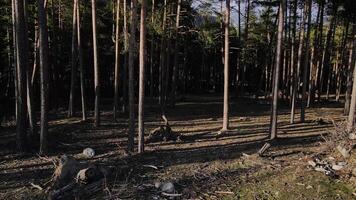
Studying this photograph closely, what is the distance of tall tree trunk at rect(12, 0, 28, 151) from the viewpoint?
15102 millimetres

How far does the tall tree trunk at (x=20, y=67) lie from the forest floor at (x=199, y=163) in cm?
81

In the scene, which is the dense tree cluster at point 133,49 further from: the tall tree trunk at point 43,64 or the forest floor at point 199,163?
the forest floor at point 199,163

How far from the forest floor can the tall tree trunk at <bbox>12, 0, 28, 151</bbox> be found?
813 mm

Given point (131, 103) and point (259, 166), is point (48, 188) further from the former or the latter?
point (259, 166)

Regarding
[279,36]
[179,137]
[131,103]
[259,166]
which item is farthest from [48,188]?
[279,36]

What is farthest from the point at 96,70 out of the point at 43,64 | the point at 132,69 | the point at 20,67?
the point at 132,69

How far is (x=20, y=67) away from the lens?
15.5 metres

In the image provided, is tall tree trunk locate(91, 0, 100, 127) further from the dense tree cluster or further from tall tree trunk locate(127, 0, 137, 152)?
tall tree trunk locate(127, 0, 137, 152)

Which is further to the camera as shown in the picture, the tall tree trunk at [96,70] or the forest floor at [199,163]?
the tall tree trunk at [96,70]

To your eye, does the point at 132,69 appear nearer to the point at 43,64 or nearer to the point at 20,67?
the point at 43,64

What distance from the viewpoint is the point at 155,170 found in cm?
1323

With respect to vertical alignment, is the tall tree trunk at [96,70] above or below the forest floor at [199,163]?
above

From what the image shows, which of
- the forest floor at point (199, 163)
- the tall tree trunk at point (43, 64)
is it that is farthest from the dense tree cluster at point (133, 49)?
the forest floor at point (199, 163)

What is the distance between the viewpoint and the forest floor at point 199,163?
11.3 meters
